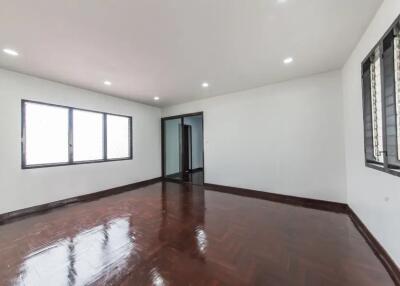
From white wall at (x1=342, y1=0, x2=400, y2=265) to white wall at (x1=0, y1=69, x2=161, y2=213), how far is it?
5134mm

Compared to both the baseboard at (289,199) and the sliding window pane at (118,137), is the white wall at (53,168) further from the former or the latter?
the baseboard at (289,199)

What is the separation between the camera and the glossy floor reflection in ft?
5.26

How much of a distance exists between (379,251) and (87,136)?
5.53 meters

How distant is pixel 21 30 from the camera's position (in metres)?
2.02

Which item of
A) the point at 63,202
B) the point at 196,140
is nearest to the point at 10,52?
the point at 63,202

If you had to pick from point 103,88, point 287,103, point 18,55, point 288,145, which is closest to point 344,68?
point 287,103

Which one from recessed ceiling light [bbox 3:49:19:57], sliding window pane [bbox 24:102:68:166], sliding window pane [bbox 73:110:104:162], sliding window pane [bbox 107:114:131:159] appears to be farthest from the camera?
sliding window pane [bbox 107:114:131:159]

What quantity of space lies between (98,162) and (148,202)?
178 centimetres

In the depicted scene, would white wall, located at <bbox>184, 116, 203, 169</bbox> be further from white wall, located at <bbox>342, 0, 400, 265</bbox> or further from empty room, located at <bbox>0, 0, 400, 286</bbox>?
white wall, located at <bbox>342, 0, 400, 265</bbox>

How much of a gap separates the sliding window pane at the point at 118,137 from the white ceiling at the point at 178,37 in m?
1.49

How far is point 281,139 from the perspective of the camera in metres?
3.85

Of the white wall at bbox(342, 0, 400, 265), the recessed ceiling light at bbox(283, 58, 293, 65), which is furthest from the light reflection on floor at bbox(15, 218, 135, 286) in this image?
the recessed ceiling light at bbox(283, 58, 293, 65)

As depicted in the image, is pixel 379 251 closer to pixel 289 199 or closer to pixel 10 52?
pixel 289 199

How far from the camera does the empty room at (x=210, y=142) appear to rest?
1704 mm
